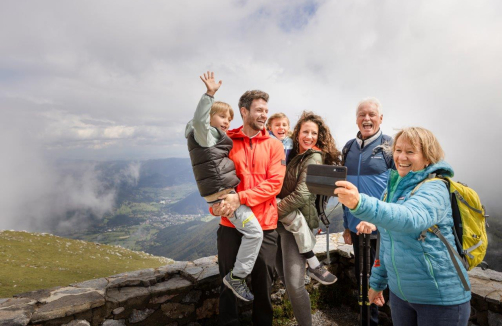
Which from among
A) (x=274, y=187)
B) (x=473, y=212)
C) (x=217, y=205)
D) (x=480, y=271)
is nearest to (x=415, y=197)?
(x=473, y=212)

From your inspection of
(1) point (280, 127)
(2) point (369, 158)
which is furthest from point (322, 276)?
(1) point (280, 127)

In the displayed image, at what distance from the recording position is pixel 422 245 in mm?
2137

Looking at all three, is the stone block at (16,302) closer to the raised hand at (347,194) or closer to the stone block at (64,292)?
the stone block at (64,292)

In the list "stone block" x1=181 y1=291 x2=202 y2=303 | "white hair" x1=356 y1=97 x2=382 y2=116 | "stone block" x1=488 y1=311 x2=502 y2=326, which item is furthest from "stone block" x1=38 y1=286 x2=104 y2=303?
"stone block" x1=488 y1=311 x2=502 y2=326

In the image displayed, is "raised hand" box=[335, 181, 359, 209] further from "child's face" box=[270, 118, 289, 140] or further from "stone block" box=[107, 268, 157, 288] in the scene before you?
"stone block" box=[107, 268, 157, 288]

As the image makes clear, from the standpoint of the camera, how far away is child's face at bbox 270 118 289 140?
16.2ft

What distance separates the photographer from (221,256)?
12.0 feet

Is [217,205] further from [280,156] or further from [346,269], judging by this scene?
[346,269]

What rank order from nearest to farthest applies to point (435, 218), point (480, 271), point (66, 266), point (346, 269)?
point (435, 218), point (480, 271), point (346, 269), point (66, 266)

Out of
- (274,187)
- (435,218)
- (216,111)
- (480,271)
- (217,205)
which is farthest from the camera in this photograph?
(480,271)

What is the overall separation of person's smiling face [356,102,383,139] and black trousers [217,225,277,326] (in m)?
2.18

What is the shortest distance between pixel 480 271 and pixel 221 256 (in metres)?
4.97

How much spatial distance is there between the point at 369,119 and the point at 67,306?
520 centimetres

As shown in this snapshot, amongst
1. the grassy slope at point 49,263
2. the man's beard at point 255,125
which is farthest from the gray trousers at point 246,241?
the grassy slope at point 49,263
